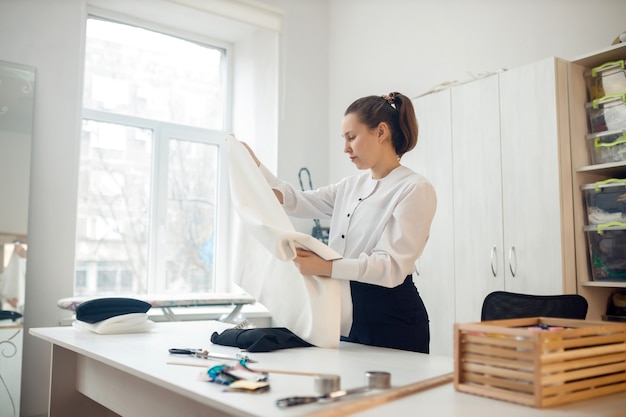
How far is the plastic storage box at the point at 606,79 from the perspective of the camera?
2.72 meters

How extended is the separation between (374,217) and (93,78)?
10.2 feet

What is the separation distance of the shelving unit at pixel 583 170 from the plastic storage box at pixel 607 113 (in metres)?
0.04

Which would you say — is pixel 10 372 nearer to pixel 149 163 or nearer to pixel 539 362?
pixel 149 163

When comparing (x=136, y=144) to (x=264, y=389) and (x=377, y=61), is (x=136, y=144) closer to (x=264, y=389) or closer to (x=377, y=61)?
(x=377, y=61)

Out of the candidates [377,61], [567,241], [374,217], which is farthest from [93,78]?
[567,241]

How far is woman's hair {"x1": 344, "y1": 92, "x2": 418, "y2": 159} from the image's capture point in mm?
2039

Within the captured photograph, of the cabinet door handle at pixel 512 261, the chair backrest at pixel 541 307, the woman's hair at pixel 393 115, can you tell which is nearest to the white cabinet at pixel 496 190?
the cabinet door handle at pixel 512 261

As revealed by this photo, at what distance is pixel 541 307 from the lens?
2311 mm

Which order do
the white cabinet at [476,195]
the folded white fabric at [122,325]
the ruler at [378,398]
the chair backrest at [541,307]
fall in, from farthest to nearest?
the white cabinet at [476,195] < the chair backrest at [541,307] < the folded white fabric at [122,325] < the ruler at [378,398]

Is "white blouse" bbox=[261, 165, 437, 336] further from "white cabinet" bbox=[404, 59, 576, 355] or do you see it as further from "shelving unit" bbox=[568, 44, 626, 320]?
"shelving unit" bbox=[568, 44, 626, 320]

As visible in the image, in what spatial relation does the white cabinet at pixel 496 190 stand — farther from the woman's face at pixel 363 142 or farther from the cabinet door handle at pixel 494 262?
the woman's face at pixel 363 142

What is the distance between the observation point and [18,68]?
11.7ft

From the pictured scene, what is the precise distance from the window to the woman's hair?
2.75 metres

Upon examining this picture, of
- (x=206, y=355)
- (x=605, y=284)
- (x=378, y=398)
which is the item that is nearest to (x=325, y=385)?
(x=378, y=398)
